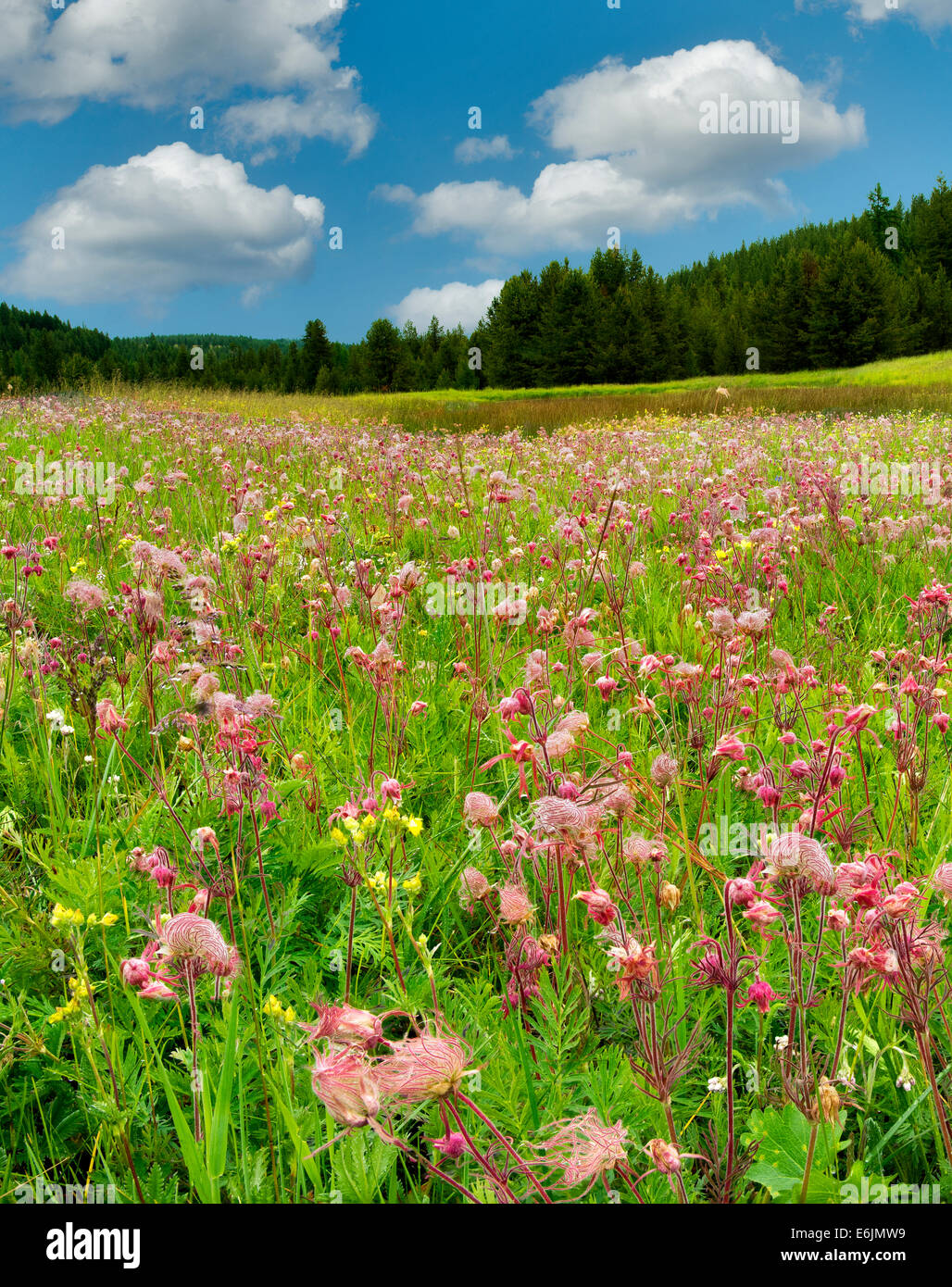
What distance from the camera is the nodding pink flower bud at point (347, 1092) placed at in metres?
0.88

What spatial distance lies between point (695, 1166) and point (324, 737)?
168 cm

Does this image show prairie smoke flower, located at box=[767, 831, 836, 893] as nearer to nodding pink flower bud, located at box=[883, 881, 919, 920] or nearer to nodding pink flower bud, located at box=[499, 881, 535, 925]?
nodding pink flower bud, located at box=[883, 881, 919, 920]

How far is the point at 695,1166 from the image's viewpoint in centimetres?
146

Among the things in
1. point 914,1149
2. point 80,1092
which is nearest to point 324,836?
point 80,1092

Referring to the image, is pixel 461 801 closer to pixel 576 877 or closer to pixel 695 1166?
pixel 576 877

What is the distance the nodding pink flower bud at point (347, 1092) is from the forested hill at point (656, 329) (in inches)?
2561

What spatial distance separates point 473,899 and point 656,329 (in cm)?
7757

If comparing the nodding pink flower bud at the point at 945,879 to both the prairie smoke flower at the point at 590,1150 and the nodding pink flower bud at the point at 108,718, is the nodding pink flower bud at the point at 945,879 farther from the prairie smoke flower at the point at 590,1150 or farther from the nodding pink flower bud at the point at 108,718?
the nodding pink flower bud at the point at 108,718

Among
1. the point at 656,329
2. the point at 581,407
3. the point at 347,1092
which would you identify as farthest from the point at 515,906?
the point at 656,329

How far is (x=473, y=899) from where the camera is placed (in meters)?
1.88

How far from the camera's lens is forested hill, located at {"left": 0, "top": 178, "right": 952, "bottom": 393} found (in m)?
69.0

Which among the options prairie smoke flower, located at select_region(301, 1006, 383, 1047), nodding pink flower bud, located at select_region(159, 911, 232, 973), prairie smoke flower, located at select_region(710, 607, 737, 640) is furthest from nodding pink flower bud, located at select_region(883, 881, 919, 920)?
prairie smoke flower, located at select_region(710, 607, 737, 640)

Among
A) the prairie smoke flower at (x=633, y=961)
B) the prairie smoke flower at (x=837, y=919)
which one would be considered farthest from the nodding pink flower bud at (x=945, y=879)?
the prairie smoke flower at (x=633, y=961)

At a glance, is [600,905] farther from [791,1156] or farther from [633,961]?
[791,1156]
